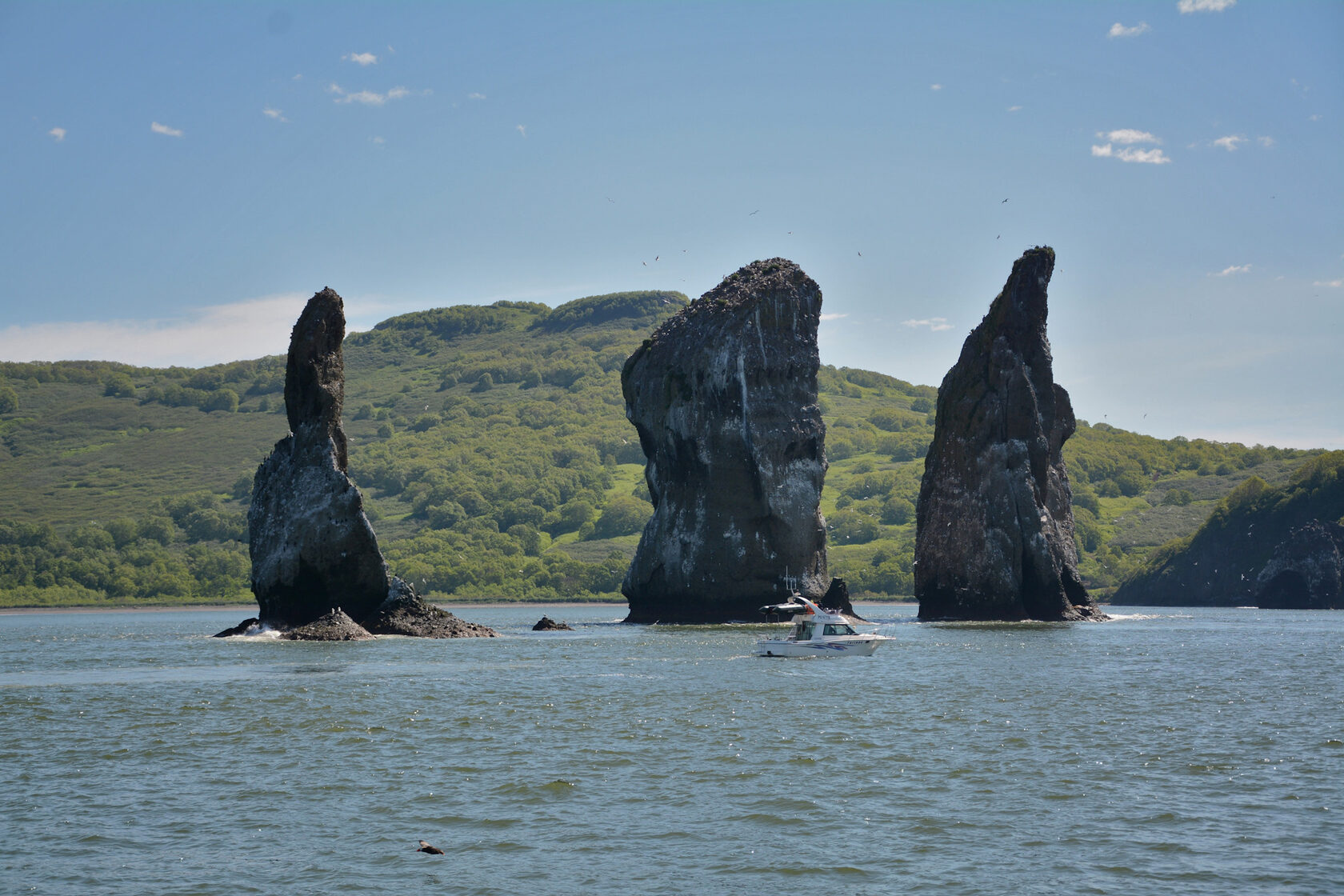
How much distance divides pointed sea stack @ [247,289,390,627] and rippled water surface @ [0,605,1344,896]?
13.7m

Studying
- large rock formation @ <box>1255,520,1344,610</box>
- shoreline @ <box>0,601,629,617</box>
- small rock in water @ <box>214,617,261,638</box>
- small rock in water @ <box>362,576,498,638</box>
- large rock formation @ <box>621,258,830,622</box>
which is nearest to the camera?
small rock in water @ <box>362,576,498,638</box>

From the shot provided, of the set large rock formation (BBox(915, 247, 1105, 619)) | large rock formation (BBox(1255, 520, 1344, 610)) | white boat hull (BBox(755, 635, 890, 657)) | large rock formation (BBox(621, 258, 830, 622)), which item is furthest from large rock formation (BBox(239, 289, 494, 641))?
large rock formation (BBox(1255, 520, 1344, 610))

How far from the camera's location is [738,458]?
84875 mm

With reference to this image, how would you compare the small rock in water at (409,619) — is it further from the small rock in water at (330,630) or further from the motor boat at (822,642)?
the motor boat at (822,642)

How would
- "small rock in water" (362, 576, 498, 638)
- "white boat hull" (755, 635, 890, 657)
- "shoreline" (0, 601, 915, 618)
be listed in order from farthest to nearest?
"shoreline" (0, 601, 915, 618)
"small rock in water" (362, 576, 498, 638)
"white boat hull" (755, 635, 890, 657)

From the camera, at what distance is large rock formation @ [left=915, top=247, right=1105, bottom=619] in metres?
86.3

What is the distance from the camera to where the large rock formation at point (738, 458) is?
276ft

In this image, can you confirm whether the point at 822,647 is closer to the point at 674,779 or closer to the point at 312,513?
the point at 312,513

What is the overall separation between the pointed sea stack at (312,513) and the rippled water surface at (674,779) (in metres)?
13.7

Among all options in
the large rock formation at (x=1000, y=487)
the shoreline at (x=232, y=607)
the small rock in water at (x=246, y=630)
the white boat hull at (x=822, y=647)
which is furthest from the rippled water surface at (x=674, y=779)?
the shoreline at (x=232, y=607)

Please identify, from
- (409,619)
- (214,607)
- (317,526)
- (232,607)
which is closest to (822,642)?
(409,619)

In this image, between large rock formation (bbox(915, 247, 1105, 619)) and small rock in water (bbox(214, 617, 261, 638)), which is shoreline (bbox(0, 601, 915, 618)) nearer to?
large rock formation (bbox(915, 247, 1105, 619))

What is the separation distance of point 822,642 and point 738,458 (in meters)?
28.4

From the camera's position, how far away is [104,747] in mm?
30031
